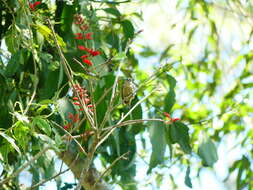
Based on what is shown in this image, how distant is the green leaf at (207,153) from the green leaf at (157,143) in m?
0.16

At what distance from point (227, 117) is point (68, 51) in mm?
1115

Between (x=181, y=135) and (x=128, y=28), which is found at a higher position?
(x=128, y=28)

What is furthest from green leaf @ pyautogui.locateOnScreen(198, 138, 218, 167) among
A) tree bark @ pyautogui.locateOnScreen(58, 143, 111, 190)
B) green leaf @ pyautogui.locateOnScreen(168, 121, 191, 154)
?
tree bark @ pyautogui.locateOnScreen(58, 143, 111, 190)

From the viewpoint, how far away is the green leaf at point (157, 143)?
1.58 m

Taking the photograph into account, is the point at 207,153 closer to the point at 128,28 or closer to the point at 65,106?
the point at 128,28

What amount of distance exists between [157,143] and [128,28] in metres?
0.36

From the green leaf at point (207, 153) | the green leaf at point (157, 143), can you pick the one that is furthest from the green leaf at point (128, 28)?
the green leaf at point (207, 153)

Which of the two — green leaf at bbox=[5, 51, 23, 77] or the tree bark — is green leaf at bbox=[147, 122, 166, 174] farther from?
green leaf at bbox=[5, 51, 23, 77]

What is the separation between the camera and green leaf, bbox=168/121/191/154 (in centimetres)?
165

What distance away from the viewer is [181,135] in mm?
1657

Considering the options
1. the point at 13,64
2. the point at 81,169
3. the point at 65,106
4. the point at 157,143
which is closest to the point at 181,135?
the point at 157,143

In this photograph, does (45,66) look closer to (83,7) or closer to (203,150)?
(83,7)

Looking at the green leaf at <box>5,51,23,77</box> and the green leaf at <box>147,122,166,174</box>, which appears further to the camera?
the green leaf at <box>147,122,166,174</box>

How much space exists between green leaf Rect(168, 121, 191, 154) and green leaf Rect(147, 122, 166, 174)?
3 centimetres
